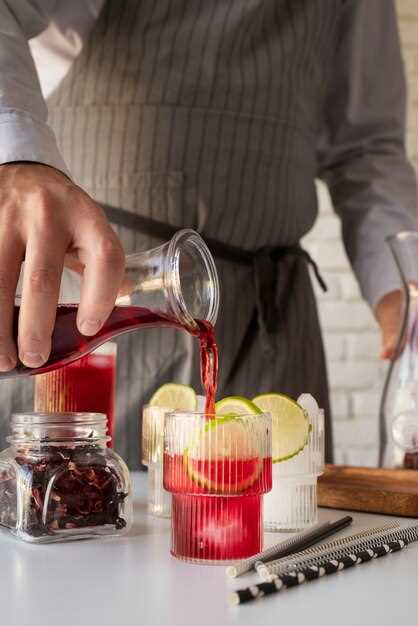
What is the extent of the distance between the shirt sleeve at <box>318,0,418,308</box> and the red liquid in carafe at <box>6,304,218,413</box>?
3.00ft

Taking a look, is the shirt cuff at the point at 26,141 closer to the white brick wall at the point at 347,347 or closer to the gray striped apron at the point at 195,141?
the gray striped apron at the point at 195,141

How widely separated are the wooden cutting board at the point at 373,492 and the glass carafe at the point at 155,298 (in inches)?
11.6

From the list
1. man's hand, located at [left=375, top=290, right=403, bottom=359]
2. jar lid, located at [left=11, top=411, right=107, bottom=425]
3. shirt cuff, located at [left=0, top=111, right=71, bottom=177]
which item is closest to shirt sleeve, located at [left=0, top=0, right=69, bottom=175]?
shirt cuff, located at [left=0, top=111, right=71, bottom=177]

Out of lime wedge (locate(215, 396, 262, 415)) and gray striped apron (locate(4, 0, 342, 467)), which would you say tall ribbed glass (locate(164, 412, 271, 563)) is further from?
gray striped apron (locate(4, 0, 342, 467))

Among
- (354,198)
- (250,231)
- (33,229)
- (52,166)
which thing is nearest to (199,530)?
(33,229)

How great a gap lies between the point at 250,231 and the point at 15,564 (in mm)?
904

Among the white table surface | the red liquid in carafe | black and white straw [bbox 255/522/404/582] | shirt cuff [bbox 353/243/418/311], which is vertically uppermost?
shirt cuff [bbox 353/243/418/311]

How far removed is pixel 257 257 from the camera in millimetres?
1582

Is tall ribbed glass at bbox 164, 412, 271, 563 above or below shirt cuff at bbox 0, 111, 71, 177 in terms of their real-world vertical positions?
below

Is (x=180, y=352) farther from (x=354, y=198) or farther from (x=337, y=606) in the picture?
(x=337, y=606)

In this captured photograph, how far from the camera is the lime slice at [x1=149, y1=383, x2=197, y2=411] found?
104 centimetres

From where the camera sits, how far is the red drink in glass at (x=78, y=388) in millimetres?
1065

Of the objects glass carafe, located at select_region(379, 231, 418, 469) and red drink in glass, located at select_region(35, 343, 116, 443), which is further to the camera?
glass carafe, located at select_region(379, 231, 418, 469)

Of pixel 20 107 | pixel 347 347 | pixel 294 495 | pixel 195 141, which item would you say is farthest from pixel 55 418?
pixel 347 347
